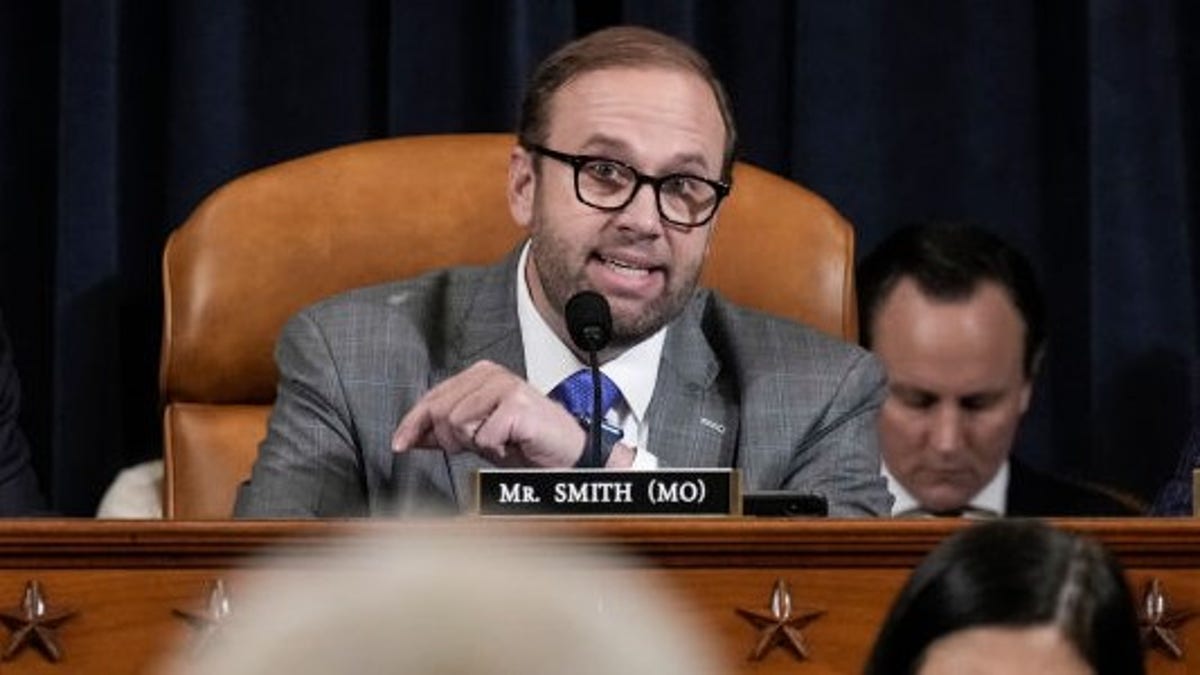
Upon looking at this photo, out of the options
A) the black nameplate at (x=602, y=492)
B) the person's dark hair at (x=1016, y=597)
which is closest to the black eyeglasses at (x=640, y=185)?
the black nameplate at (x=602, y=492)

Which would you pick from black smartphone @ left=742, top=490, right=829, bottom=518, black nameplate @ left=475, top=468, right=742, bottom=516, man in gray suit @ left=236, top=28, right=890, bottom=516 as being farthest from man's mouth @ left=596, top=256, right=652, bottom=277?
black nameplate @ left=475, top=468, right=742, bottom=516

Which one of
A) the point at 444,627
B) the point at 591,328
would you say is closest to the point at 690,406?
the point at 591,328

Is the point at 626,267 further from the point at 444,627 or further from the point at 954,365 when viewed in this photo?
the point at 444,627

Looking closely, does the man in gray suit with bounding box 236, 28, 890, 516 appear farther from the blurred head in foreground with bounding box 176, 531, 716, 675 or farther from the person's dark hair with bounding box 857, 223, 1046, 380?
the blurred head in foreground with bounding box 176, 531, 716, 675

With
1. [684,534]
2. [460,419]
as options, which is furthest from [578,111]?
[684,534]

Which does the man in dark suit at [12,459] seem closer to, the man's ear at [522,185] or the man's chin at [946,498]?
the man's ear at [522,185]

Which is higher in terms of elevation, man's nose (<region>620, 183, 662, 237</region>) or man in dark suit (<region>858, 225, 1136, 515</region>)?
man's nose (<region>620, 183, 662, 237</region>)

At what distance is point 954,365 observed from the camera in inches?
135

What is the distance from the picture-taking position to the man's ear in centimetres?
265

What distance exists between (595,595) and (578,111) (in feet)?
6.64

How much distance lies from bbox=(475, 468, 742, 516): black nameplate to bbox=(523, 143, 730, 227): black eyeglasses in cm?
67

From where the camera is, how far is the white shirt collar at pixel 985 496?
3396 millimetres

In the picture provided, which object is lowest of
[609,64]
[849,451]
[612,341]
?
[849,451]

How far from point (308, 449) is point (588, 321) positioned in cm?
37
